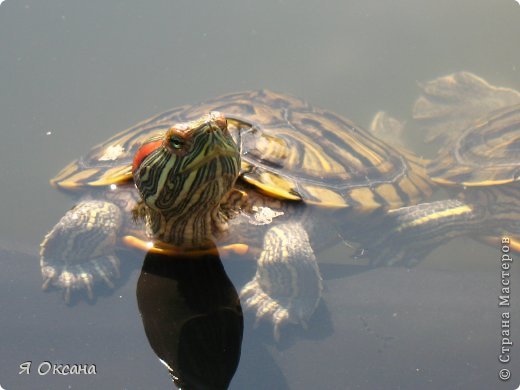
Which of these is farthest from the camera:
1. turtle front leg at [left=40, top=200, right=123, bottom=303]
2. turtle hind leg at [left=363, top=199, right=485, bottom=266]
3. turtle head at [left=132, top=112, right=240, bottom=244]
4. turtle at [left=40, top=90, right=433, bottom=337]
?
turtle hind leg at [left=363, top=199, right=485, bottom=266]

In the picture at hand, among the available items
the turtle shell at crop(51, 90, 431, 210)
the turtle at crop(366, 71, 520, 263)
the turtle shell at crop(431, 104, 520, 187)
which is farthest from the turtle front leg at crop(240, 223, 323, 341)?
the turtle shell at crop(431, 104, 520, 187)

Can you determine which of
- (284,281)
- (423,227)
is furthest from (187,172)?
(423,227)

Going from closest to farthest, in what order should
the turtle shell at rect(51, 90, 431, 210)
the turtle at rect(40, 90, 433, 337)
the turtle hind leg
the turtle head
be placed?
the turtle head, the turtle at rect(40, 90, 433, 337), the turtle shell at rect(51, 90, 431, 210), the turtle hind leg

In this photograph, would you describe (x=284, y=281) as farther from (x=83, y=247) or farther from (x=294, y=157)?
(x=83, y=247)

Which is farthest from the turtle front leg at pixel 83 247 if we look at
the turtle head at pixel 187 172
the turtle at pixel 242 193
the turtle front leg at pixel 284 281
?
the turtle front leg at pixel 284 281

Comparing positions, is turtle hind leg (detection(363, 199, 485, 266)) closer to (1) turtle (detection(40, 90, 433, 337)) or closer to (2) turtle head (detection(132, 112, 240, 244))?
(1) turtle (detection(40, 90, 433, 337))

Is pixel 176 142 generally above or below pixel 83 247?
above

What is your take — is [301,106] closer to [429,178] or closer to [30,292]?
[429,178]

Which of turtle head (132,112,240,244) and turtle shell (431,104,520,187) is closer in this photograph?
turtle head (132,112,240,244)
